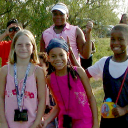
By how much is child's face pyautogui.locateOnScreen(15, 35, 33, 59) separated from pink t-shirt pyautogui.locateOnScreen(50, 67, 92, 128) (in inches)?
15.4

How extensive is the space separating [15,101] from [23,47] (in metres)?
0.55

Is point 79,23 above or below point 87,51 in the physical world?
above

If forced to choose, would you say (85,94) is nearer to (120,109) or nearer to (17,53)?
(120,109)

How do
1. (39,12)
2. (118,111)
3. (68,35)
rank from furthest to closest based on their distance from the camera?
(39,12) → (68,35) → (118,111)

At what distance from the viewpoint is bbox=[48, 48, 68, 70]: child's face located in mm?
2535

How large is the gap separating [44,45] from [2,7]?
24.7 ft

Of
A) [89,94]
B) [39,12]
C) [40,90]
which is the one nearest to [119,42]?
[89,94]

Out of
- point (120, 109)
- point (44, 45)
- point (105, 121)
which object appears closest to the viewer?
point (120, 109)

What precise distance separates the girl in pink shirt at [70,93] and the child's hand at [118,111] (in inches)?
10.1

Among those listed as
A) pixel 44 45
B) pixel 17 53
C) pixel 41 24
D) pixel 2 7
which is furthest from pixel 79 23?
pixel 17 53

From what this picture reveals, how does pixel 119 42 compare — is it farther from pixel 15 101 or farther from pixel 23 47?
pixel 15 101

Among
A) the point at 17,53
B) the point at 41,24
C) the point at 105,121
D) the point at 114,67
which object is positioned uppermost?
the point at 41,24

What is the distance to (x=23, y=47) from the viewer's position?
102 inches

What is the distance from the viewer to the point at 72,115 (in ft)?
8.14
